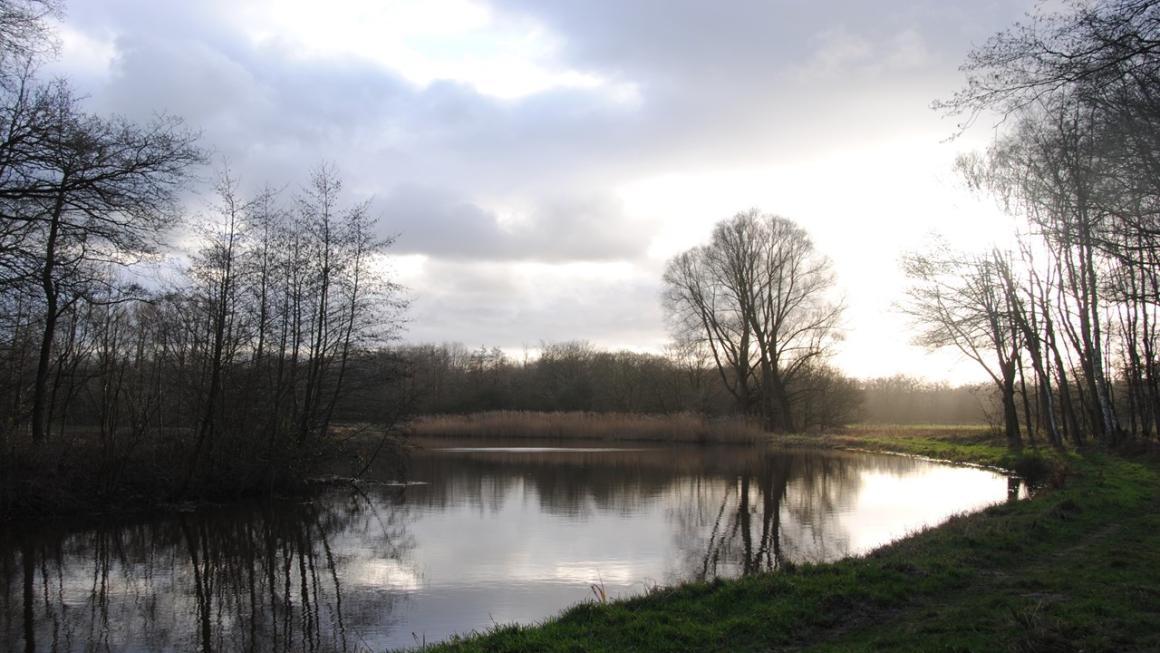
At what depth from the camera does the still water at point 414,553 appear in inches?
312

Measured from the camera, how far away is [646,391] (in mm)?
54750

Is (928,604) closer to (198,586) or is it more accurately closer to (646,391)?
(198,586)

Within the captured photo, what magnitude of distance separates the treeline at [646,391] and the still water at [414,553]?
62.5 feet

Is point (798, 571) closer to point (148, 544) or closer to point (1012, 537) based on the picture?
point (1012, 537)

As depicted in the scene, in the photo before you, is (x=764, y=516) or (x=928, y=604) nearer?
(x=928, y=604)

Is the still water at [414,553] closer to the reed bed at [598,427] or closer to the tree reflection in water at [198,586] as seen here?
the tree reflection in water at [198,586]

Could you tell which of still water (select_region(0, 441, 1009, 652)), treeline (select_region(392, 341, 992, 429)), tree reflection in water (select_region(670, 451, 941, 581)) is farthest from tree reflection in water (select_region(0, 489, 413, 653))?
treeline (select_region(392, 341, 992, 429))

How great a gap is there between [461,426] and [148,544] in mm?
35620

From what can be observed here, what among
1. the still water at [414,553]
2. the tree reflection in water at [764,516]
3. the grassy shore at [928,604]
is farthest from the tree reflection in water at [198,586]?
the tree reflection in water at [764,516]

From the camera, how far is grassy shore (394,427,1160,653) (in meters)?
5.39

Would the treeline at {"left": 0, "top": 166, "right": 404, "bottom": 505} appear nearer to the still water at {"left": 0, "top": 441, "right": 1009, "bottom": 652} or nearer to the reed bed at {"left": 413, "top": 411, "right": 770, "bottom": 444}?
the still water at {"left": 0, "top": 441, "right": 1009, "bottom": 652}

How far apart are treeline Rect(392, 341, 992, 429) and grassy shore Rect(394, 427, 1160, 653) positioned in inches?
1152

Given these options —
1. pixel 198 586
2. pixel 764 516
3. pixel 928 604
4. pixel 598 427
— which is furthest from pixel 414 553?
pixel 598 427

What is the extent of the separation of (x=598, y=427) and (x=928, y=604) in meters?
37.4
